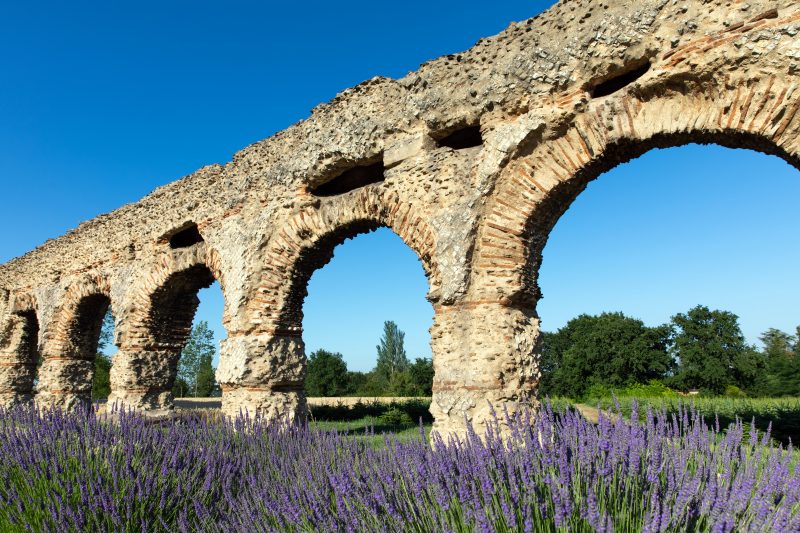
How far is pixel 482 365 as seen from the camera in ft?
17.0

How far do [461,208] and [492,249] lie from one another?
0.57m

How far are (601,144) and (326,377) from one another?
34648 mm

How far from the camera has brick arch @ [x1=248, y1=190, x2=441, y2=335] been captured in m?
7.14

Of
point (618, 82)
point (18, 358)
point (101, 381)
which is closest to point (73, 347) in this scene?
point (18, 358)

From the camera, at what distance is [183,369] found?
40.6 meters

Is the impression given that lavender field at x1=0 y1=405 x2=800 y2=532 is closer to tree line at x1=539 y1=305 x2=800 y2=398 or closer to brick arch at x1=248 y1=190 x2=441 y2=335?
brick arch at x1=248 y1=190 x2=441 y2=335

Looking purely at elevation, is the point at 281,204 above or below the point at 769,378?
above

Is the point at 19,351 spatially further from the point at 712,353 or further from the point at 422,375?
the point at 712,353

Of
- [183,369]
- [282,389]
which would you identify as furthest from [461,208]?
[183,369]

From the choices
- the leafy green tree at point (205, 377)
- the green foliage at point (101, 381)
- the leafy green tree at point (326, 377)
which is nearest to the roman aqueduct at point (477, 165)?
the green foliage at point (101, 381)

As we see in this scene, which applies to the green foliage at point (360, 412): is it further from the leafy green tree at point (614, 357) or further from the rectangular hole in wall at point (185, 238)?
the leafy green tree at point (614, 357)

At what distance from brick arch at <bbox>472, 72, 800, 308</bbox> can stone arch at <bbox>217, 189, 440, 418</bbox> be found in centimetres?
219

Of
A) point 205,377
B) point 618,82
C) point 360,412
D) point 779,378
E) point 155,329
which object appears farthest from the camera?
point 205,377

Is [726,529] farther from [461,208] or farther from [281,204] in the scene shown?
[281,204]
